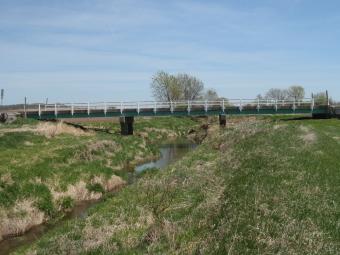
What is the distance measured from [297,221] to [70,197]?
526 inches

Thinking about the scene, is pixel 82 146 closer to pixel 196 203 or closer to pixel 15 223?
pixel 15 223

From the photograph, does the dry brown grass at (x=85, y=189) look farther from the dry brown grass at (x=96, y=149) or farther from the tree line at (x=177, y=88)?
the tree line at (x=177, y=88)

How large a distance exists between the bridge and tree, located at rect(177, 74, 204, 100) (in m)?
45.5

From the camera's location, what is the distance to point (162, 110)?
58.6 meters

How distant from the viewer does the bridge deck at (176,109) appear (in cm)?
5722

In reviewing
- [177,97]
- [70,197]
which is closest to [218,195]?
[70,197]

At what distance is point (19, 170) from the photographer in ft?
75.1

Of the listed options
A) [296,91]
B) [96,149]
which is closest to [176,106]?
[96,149]

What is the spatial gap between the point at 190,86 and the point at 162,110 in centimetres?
4952

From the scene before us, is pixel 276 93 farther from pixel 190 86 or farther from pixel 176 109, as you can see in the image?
pixel 176 109

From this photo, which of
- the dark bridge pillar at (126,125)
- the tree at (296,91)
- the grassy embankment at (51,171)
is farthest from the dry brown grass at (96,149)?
the tree at (296,91)

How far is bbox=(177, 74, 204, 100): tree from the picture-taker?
4176 inches

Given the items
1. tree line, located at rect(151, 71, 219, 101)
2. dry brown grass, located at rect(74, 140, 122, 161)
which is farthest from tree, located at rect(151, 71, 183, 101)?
dry brown grass, located at rect(74, 140, 122, 161)

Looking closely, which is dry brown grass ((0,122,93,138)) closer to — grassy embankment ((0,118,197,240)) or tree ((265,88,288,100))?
grassy embankment ((0,118,197,240))
